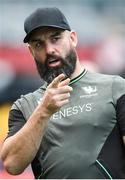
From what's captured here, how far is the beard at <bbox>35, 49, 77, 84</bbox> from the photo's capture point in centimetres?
440

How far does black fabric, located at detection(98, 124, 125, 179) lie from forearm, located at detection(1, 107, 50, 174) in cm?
35

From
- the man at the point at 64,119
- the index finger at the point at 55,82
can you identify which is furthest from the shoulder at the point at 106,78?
the index finger at the point at 55,82

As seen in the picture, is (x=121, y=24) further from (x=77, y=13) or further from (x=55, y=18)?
(x=55, y=18)

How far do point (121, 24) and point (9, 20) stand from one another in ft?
6.14

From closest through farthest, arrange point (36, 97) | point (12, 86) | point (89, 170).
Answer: point (89, 170) < point (36, 97) < point (12, 86)

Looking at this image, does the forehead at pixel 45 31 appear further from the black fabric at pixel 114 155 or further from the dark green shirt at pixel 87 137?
the black fabric at pixel 114 155

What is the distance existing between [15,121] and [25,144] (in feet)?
1.06

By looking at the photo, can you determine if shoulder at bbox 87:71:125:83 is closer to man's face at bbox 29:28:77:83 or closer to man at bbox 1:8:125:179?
man at bbox 1:8:125:179

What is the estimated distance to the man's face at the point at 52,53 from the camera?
4.41 m

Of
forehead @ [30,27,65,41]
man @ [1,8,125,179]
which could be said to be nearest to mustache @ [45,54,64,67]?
man @ [1,8,125,179]

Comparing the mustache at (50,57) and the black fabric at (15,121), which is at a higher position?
the mustache at (50,57)

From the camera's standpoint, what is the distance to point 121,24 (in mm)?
13516

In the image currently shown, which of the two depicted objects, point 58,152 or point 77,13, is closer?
point 58,152

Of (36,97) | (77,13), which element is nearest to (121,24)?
(77,13)
